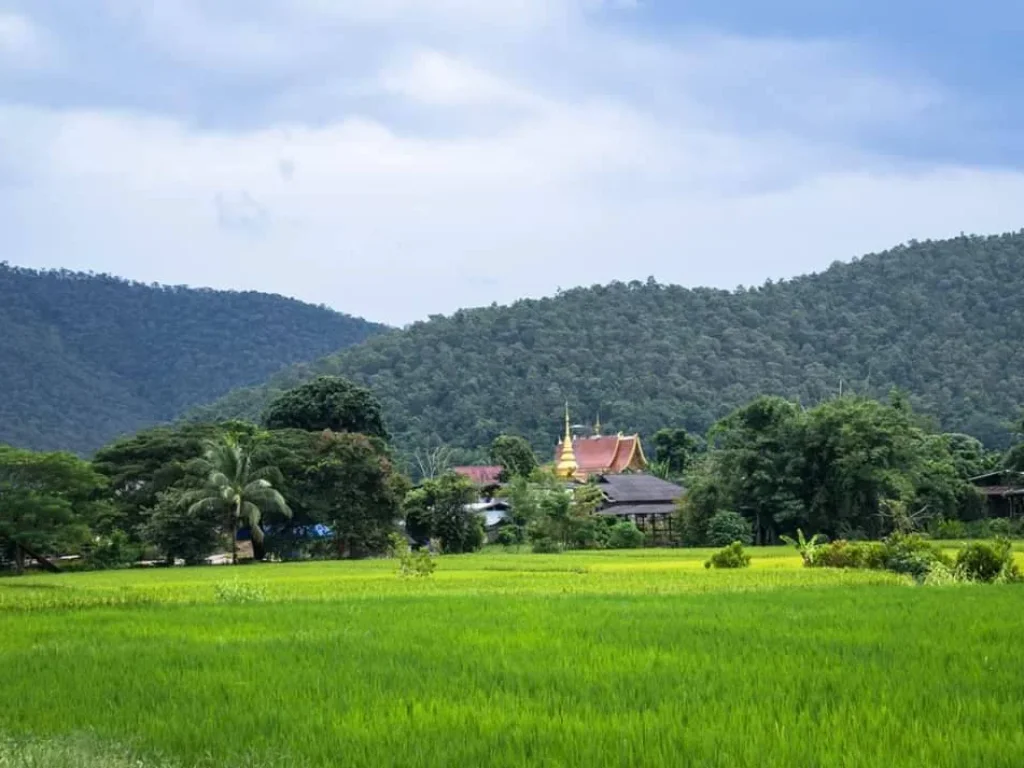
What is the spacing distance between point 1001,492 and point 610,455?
24983 mm

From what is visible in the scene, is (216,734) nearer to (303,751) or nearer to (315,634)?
(303,751)

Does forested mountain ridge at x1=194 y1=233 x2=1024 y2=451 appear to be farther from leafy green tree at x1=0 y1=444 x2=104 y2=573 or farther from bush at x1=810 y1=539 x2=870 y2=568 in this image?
bush at x1=810 y1=539 x2=870 y2=568

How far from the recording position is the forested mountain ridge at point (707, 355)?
71.3 meters

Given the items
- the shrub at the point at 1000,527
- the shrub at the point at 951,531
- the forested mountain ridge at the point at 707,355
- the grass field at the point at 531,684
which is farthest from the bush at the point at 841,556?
the forested mountain ridge at the point at 707,355

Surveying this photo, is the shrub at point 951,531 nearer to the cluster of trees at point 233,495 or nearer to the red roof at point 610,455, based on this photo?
the cluster of trees at point 233,495

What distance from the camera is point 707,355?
78.5 metres

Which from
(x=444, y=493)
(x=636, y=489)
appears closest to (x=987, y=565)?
(x=444, y=493)

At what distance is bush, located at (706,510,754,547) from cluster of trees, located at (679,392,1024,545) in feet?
0.11

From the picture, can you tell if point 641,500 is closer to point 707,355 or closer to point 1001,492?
point 1001,492

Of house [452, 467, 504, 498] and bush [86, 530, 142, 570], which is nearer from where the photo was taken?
bush [86, 530, 142, 570]

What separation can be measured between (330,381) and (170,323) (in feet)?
208

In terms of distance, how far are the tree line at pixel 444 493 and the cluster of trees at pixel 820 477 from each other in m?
0.05

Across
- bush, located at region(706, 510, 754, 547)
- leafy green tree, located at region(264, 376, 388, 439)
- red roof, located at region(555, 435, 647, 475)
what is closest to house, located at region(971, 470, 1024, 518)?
bush, located at region(706, 510, 754, 547)

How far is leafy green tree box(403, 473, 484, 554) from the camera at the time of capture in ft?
138
